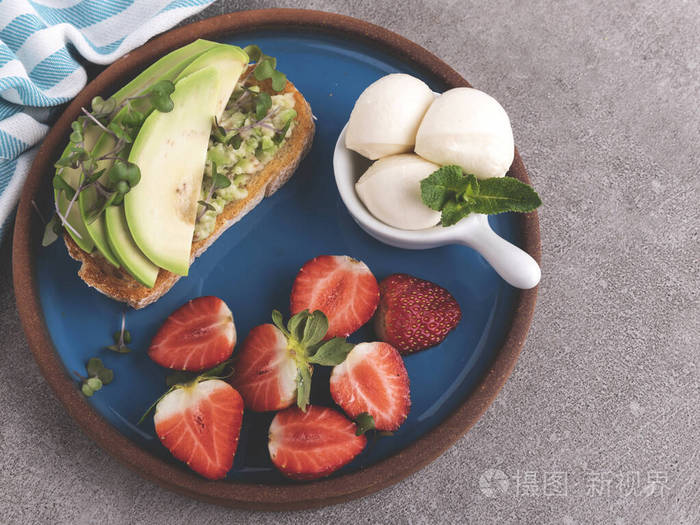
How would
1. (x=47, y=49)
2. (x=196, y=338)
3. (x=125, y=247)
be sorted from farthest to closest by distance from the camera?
(x=47, y=49), (x=196, y=338), (x=125, y=247)

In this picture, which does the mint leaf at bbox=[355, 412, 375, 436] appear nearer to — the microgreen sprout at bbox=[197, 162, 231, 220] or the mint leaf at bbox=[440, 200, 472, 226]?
the mint leaf at bbox=[440, 200, 472, 226]

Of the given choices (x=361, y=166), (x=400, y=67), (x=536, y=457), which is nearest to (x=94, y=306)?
(x=361, y=166)

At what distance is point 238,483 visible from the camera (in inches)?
54.9

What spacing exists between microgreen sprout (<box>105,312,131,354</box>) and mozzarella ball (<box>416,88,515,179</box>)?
0.83m

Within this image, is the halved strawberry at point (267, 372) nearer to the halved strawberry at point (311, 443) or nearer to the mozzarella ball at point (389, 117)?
the halved strawberry at point (311, 443)

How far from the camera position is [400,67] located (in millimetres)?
1730

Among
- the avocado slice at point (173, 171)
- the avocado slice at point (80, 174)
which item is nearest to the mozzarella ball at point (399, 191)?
the avocado slice at point (173, 171)

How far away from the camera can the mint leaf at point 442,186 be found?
1.30 meters

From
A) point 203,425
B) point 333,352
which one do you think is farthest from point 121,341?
point 333,352

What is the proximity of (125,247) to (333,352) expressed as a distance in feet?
1.66

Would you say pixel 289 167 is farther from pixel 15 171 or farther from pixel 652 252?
pixel 652 252

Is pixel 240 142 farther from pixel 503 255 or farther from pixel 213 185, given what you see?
pixel 503 255

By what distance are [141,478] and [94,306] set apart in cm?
44

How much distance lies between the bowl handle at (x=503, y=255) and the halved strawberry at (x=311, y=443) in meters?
0.49
